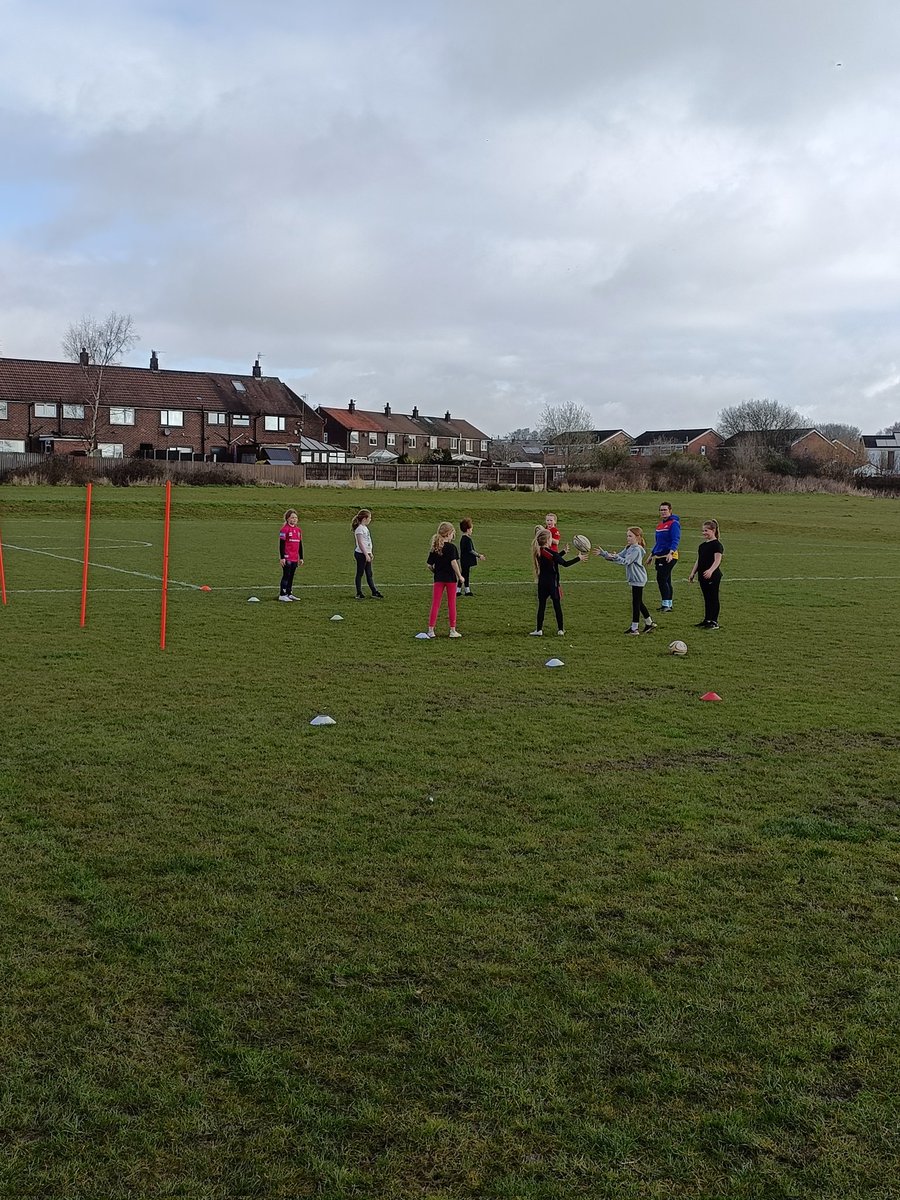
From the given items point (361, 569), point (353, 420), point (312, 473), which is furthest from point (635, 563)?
point (353, 420)

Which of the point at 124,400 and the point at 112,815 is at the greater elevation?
the point at 124,400

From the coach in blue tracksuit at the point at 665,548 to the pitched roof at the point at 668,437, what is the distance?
117956 mm

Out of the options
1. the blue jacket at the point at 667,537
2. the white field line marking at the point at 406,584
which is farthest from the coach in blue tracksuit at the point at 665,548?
the white field line marking at the point at 406,584

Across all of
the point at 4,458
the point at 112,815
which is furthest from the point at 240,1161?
the point at 4,458

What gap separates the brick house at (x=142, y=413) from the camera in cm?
8300

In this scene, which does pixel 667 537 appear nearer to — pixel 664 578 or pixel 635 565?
pixel 664 578

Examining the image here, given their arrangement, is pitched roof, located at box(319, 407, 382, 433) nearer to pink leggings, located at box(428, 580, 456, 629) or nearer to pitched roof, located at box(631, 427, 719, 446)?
pitched roof, located at box(631, 427, 719, 446)

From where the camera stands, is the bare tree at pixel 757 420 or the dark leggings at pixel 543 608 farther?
the bare tree at pixel 757 420

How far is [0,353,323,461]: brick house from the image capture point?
83.0 metres

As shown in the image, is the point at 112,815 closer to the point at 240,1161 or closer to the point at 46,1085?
the point at 46,1085

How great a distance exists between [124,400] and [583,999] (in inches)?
3427

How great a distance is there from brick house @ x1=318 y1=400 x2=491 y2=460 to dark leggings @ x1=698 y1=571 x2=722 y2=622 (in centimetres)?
9524

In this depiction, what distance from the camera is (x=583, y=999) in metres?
5.20

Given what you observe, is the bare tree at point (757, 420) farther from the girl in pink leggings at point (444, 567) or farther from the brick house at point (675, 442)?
the girl in pink leggings at point (444, 567)
